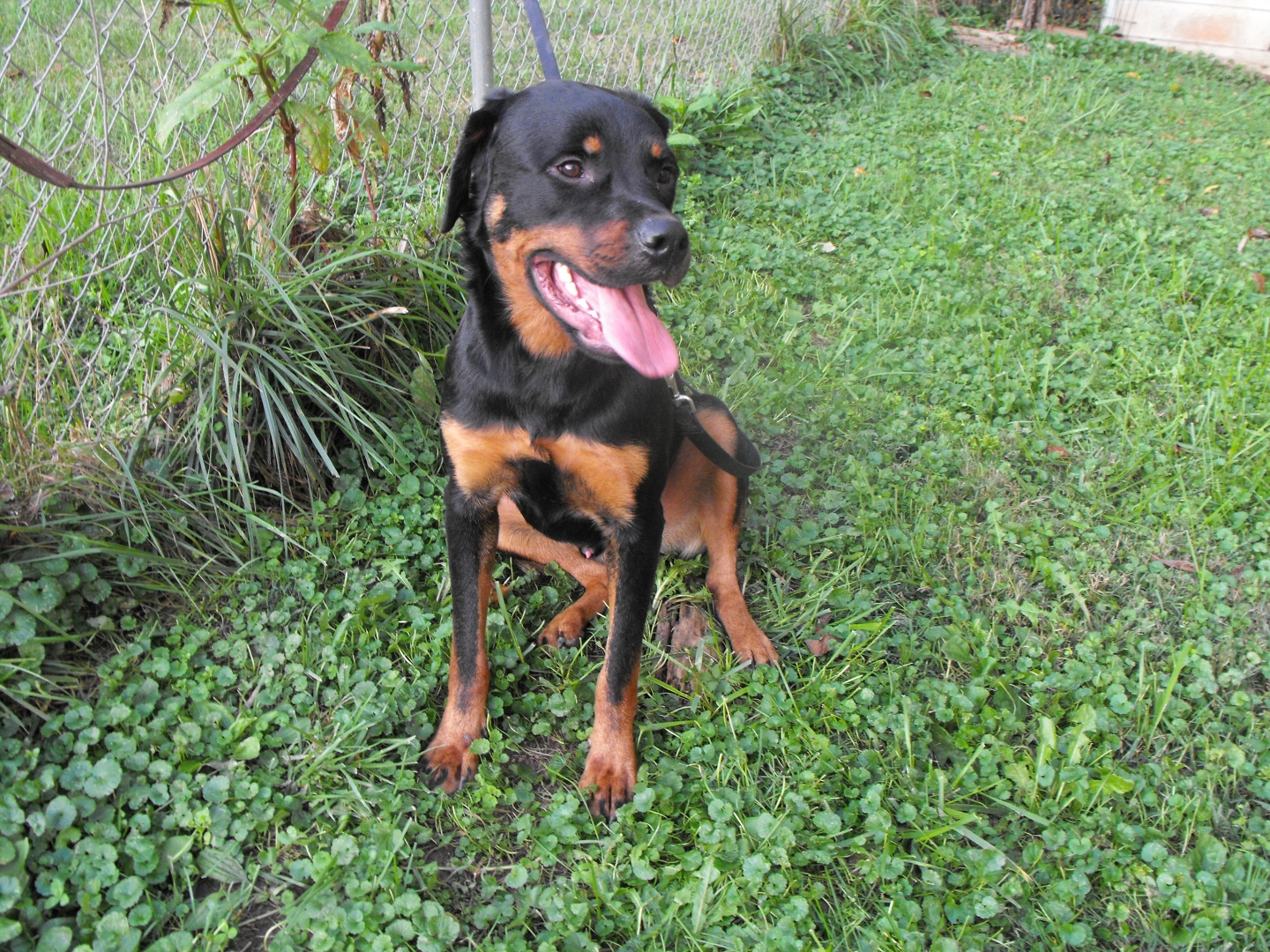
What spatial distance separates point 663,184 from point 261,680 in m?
1.76

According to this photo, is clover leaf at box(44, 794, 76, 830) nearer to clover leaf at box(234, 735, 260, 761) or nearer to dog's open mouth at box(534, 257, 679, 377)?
clover leaf at box(234, 735, 260, 761)

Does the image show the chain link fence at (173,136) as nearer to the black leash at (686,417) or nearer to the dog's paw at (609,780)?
the black leash at (686,417)

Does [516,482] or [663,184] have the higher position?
[663,184]

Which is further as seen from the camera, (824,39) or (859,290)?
(824,39)

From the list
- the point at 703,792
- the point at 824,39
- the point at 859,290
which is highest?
the point at 824,39

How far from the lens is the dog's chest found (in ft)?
7.43

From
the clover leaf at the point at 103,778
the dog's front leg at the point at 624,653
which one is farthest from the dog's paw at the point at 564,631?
the clover leaf at the point at 103,778

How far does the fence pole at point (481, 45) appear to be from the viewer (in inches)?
129

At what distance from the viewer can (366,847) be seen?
2.07m

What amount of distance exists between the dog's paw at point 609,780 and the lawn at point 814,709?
53mm

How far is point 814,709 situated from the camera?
8.32 ft

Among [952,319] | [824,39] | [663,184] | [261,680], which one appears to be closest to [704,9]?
[824,39]

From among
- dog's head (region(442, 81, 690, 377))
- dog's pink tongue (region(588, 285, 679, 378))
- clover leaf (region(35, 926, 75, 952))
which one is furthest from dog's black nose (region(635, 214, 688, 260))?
clover leaf (region(35, 926, 75, 952))

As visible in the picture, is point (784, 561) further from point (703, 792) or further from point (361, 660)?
point (361, 660)
